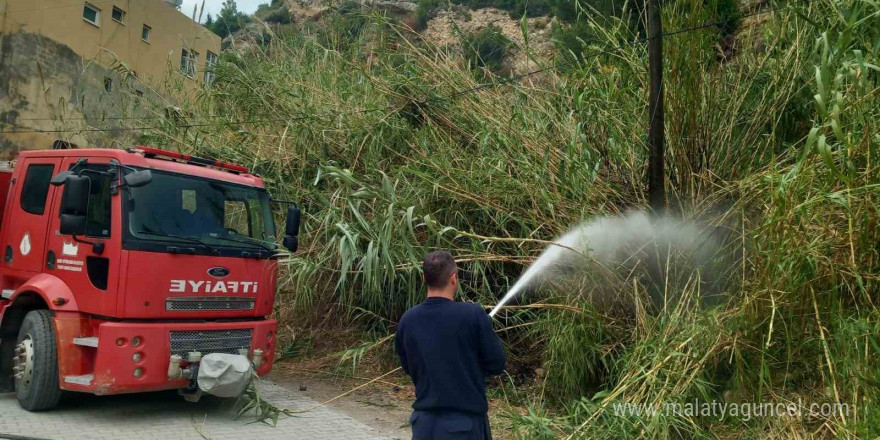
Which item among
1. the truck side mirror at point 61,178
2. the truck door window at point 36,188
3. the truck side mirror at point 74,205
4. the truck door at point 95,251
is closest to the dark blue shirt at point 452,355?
the truck door at point 95,251

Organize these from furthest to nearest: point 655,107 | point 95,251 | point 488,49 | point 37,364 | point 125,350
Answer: point 488,49 < point 655,107 < point 37,364 < point 95,251 < point 125,350

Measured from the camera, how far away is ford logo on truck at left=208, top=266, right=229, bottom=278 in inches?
231

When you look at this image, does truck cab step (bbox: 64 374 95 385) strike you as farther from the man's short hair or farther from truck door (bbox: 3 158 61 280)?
the man's short hair

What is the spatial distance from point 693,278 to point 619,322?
737mm

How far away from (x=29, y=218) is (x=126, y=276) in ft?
5.68

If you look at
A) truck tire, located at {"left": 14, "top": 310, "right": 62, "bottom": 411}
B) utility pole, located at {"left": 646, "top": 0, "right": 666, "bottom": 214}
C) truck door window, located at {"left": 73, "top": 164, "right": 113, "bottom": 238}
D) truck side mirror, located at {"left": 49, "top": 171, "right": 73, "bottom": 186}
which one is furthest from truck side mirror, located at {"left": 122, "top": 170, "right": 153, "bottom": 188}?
utility pole, located at {"left": 646, "top": 0, "right": 666, "bottom": 214}

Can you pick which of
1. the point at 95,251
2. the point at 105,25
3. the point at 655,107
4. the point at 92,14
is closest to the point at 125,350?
the point at 95,251

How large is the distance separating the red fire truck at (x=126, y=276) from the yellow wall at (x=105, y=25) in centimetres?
1310

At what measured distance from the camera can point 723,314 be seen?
4949 mm

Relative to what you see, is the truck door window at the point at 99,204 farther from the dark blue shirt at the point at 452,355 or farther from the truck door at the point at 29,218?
the dark blue shirt at the point at 452,355

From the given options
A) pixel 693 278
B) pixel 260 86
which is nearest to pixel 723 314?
pixel 693 278

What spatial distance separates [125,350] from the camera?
5.37 m

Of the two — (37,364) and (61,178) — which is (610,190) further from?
(37,364)

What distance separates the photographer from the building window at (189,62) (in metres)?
12.1
